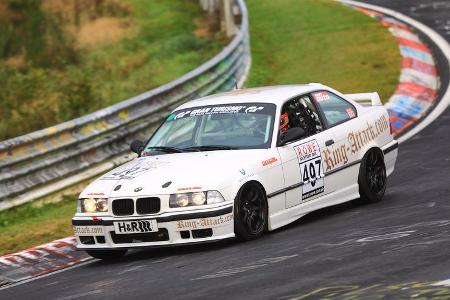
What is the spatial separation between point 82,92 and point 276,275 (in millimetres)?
12061

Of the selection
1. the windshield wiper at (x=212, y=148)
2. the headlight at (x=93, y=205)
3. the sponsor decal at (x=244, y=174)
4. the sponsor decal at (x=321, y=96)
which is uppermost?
the sponsor decal at (x=321, y=96)

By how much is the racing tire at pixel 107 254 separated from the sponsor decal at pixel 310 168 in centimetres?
186

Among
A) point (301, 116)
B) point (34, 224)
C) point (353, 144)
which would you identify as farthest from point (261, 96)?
point (34, 224)

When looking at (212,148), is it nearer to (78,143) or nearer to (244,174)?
(244,174)

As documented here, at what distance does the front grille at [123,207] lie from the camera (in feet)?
34.6

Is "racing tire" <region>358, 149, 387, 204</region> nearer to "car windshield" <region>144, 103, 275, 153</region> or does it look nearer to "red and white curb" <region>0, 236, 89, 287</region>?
"car windshield" <region>144, 103, 275, 153</region>

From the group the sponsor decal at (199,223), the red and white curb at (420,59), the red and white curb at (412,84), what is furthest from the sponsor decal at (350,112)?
the red and white curb at (412,84)

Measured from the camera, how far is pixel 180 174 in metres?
10.6

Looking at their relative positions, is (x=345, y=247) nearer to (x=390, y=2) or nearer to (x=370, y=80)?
(x=370, y=80)

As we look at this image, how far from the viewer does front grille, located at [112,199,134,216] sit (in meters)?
10.5

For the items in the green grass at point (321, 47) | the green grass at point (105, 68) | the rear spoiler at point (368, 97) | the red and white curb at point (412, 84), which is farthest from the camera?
the green grass at point (321, 47)

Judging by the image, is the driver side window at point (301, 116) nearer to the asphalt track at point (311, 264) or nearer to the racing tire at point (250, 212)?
the asphalt track at point (311, 264)

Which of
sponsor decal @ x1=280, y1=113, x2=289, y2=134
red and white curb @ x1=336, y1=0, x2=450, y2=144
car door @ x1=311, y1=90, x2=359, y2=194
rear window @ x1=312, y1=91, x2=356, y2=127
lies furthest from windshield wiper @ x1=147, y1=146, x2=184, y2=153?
Answer: red and white curb @ x1=336, y1=0, x2=450, y2=144

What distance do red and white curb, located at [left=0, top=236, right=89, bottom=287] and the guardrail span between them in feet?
9.68
